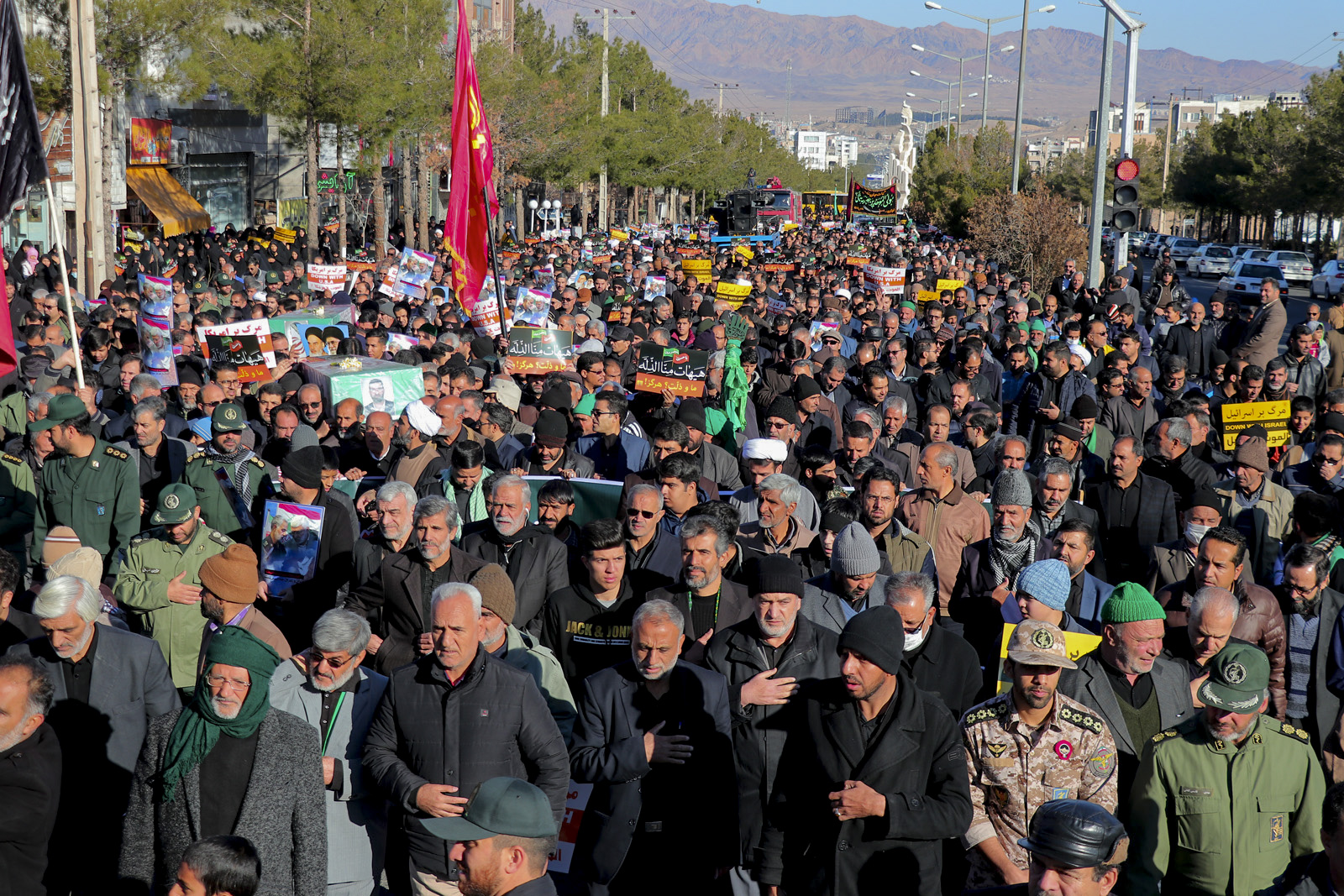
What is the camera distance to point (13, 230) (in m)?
34.2

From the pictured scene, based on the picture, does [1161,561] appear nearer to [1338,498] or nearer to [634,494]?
[1338,498]

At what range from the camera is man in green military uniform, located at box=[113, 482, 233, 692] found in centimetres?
602

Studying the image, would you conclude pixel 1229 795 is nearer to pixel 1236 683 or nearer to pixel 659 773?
pixel 1236 683

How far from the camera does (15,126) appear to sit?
941 centimetres

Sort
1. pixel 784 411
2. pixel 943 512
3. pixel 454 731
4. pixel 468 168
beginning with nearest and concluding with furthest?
pixel 454 731 → pixel 943 512 → pixel 784 411 → pixel 468 168

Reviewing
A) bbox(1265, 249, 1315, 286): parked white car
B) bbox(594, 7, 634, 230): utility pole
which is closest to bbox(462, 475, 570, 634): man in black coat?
bbox(1265, 249, 1315, 286): parked white car

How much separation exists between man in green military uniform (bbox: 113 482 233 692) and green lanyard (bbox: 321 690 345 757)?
1.26 metres

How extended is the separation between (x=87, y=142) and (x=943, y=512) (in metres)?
15.5

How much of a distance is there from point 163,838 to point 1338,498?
612 cm

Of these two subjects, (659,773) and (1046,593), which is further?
(1046,593)

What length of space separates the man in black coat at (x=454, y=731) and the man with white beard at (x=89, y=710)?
3.56ft

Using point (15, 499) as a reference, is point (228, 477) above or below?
above

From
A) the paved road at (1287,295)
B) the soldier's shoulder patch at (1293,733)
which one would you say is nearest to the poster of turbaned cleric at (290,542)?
the soldier's shoulder patch at (1293,733)

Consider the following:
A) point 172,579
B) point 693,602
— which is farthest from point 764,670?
point 172,579
